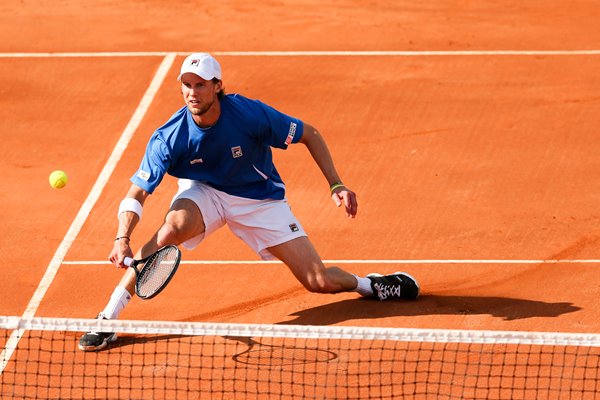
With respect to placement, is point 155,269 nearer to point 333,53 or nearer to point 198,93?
point 198,93

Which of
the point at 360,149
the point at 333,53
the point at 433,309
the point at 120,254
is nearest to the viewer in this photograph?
the point at 120,254

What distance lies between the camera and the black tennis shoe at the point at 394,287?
9.45 meters

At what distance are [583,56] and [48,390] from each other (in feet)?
32.7

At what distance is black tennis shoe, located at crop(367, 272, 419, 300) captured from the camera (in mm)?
9445

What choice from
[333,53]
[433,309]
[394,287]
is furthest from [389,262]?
[333,53]

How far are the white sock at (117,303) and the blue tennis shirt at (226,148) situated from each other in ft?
2.67

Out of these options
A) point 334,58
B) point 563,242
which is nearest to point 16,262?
point 563,242

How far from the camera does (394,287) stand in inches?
373

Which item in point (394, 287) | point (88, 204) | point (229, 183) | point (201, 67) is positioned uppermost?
point (201, 67)

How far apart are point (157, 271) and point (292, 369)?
1201mm

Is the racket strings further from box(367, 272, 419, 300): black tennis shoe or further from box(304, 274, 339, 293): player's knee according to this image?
box(367, 272, 419, 300): black tennis shoe

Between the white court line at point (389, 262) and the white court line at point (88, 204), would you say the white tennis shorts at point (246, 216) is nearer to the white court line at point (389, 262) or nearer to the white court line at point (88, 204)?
the white court line at point (389, 262)

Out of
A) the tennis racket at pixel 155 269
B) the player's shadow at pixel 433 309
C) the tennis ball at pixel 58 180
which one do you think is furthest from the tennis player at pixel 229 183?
the tennis ball at pixel 58 180

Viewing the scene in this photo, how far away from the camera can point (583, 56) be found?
1577 cm
